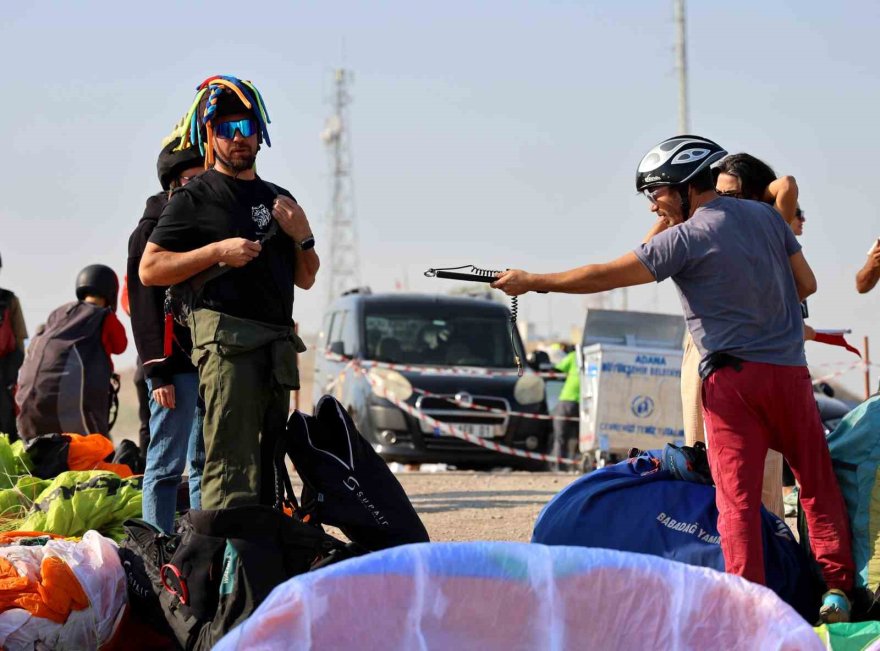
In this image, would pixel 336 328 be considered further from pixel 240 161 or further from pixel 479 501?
pixel 240 161

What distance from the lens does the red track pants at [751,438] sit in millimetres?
4797

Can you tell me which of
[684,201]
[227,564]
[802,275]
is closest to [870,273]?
[802,275]

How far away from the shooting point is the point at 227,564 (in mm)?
4770

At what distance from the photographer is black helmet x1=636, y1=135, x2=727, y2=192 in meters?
4.96

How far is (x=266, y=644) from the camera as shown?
10.4 ft

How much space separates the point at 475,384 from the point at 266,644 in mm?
11800

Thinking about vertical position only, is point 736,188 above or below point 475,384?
above

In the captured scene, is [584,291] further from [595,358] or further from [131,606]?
[595,358]

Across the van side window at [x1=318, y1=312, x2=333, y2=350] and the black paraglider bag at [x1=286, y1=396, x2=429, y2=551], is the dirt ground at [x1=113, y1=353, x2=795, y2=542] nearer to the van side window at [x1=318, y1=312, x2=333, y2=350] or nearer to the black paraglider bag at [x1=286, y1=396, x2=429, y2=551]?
the black paraglider bag at [x1=286, y1=396, x2=429, y2=551]

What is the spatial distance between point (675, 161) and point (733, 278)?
0.50 metres

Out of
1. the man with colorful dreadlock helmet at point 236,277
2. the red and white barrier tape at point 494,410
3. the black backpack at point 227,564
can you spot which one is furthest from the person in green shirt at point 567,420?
the black backpack at point 227,564

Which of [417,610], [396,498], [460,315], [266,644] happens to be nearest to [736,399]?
[396,498]

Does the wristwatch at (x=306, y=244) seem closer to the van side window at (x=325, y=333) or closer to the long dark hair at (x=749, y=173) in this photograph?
the long dark hair at (x=749, y=173)

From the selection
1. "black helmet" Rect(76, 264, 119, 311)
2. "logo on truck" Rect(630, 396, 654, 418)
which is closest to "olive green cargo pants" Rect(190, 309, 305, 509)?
"black helmet" Rect(76, 264, 119, 311)
